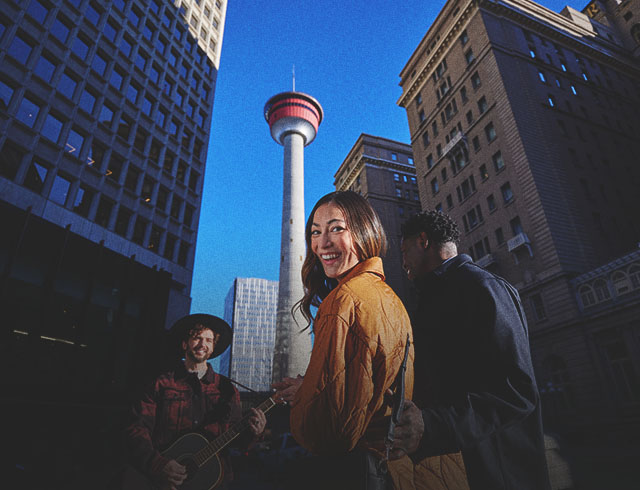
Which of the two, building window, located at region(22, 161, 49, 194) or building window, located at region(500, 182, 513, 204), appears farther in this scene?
building window, located at region(500, 182, 513, 204)

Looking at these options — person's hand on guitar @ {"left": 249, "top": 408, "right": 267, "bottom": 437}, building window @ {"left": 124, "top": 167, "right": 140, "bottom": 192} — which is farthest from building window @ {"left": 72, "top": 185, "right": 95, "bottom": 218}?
person's hand on guitar @ {"left": 249, "top": 408, "right": 267, "bottom": 437}

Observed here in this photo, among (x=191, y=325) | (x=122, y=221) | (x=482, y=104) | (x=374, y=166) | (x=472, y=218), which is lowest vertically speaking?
(x=191, y=325)

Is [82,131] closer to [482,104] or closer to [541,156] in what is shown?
[541,156]

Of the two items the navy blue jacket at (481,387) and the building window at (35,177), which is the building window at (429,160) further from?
the navy blue jacket at (481,387)

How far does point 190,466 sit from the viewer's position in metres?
3.58

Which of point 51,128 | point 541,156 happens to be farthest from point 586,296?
point 51,128

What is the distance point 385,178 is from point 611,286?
38506 mm

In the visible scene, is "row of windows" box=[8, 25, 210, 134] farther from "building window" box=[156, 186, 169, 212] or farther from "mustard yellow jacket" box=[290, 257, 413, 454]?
"mustard yellow jacket" box=[290, 257, 413, 454]

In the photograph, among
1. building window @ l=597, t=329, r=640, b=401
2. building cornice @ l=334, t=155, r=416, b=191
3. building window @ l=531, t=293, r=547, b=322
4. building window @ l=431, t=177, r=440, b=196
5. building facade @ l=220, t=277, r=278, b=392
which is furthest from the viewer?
building facade @ l=220, t=277, r=278, b=392

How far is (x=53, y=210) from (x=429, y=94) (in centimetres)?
4030

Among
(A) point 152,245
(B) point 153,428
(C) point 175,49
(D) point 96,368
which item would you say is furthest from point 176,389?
(C) point 175,49

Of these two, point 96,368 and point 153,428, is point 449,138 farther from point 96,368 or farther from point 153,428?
point 153,428

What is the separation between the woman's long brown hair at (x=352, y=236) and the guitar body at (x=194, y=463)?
2.39 metres

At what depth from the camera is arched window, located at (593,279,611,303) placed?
21858mm
